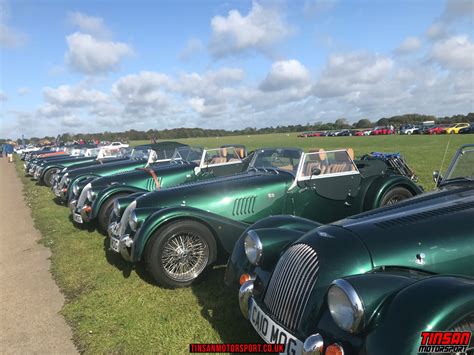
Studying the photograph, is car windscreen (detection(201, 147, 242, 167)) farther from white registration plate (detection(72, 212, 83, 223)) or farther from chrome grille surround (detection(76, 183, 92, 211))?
white registration plate (detection(72, 212, 83, 223))

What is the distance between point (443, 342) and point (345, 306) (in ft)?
1.61

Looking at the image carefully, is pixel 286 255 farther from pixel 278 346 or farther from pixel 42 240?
pixel 42 240

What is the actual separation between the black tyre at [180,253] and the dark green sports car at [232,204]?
0.04 feet

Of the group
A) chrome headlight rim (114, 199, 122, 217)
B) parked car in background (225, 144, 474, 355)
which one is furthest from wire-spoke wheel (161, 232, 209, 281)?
chrome headlight rim (114, 199, 122, 217)

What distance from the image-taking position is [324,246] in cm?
258

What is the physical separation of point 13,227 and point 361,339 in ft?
30.4

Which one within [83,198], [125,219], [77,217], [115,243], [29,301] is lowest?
[29,301]

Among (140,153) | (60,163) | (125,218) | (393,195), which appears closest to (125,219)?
(125,218)

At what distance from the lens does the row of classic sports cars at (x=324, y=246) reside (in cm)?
206

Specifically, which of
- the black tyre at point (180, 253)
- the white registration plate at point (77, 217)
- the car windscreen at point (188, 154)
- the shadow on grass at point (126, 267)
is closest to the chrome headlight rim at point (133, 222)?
the black tyre at point (180, 253)

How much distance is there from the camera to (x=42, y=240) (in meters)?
7.59

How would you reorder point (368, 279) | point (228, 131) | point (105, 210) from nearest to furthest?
point (368, 279), point (105, 210), point (228, 131)

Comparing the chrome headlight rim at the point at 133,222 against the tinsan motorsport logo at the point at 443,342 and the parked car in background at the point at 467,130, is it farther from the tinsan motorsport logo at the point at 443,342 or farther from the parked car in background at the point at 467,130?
the parked car in background at the point at 467,130

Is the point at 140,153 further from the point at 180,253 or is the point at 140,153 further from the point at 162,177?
the point at 180,253
